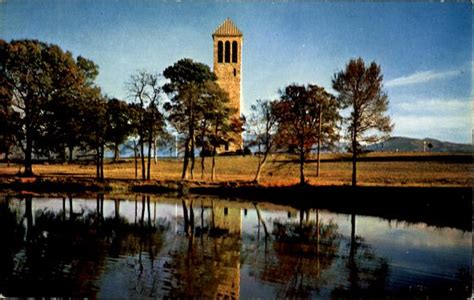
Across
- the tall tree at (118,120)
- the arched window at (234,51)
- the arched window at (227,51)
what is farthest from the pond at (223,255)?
the arched window at (227,51)

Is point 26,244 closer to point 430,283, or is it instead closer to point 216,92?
point 430,283

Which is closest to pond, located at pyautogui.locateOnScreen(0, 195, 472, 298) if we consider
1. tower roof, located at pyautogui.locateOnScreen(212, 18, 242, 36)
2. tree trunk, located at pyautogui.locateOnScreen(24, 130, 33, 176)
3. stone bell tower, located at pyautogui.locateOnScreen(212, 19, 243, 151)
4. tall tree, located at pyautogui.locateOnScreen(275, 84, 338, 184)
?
tall tree, located at pyautogui.locateOnScreen(275, 84, 338, 184)

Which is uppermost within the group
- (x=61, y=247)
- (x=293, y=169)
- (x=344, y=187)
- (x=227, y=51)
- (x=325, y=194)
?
(x=227, y=51)

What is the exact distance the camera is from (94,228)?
60.7 feet

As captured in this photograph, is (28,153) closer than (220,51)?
Yes

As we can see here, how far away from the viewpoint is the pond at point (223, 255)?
1056 centimetres

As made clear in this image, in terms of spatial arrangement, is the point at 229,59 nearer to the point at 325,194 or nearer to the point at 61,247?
the point at 325,194

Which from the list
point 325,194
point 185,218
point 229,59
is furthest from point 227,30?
point 185,218

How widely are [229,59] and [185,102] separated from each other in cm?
2808

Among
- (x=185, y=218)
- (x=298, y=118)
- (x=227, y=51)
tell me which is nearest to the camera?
(x=185, y=218)

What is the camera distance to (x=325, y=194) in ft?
93.9

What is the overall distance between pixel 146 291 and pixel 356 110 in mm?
24162

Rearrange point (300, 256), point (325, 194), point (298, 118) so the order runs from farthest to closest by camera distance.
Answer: point (298, 118) < point (325, 194) < point (300, 256)

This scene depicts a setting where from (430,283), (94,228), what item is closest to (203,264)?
(430,283)
